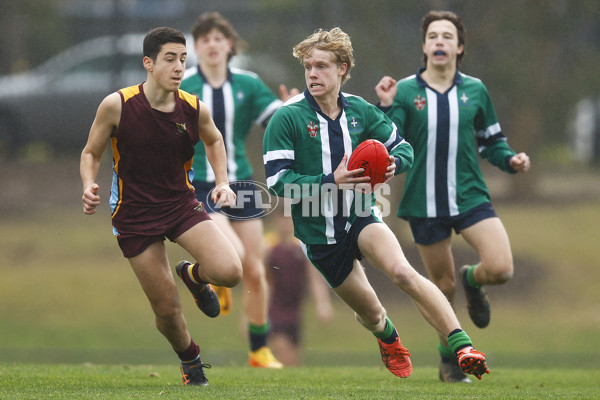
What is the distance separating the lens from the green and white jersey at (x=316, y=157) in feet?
19.3

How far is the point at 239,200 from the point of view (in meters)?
7.96

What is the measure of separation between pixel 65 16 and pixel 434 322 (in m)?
10.6

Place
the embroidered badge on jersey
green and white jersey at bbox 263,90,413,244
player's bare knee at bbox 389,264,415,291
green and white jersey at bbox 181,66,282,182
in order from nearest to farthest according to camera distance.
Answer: player's bare knee at bbox 389,264,415,291 → green and white jersey at bbox 263,90,413,244 → the embroidered badge on jersey → green and white jersey at bbox 181,66,282,182

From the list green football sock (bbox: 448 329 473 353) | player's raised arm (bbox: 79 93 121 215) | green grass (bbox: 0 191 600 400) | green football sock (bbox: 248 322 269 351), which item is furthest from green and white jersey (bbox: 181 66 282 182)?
green grass (bbox: 0 191 600 400)

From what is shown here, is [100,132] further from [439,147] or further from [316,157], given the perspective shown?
[439,147]

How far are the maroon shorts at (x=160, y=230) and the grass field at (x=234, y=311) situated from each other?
4273 mm

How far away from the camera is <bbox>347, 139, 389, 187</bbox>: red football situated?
18.5ft

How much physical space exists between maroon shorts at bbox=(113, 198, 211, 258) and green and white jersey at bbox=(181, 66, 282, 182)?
1.65m

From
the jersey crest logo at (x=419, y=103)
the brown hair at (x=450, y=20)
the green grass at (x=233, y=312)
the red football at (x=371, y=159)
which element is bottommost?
the green grass at (x=233, y=312)

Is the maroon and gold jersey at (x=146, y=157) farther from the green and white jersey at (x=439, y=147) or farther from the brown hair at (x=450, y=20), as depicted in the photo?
the brown hair at (x=450, y=20)

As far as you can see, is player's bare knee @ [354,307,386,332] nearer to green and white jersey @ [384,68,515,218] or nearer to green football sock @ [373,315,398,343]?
green football sock @ [373,315,398,343]

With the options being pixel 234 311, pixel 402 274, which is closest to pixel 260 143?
pixel 234 311

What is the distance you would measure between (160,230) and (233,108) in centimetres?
214

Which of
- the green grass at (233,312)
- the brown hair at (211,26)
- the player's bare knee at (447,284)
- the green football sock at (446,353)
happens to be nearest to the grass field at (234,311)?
the green grass at (233,312)
